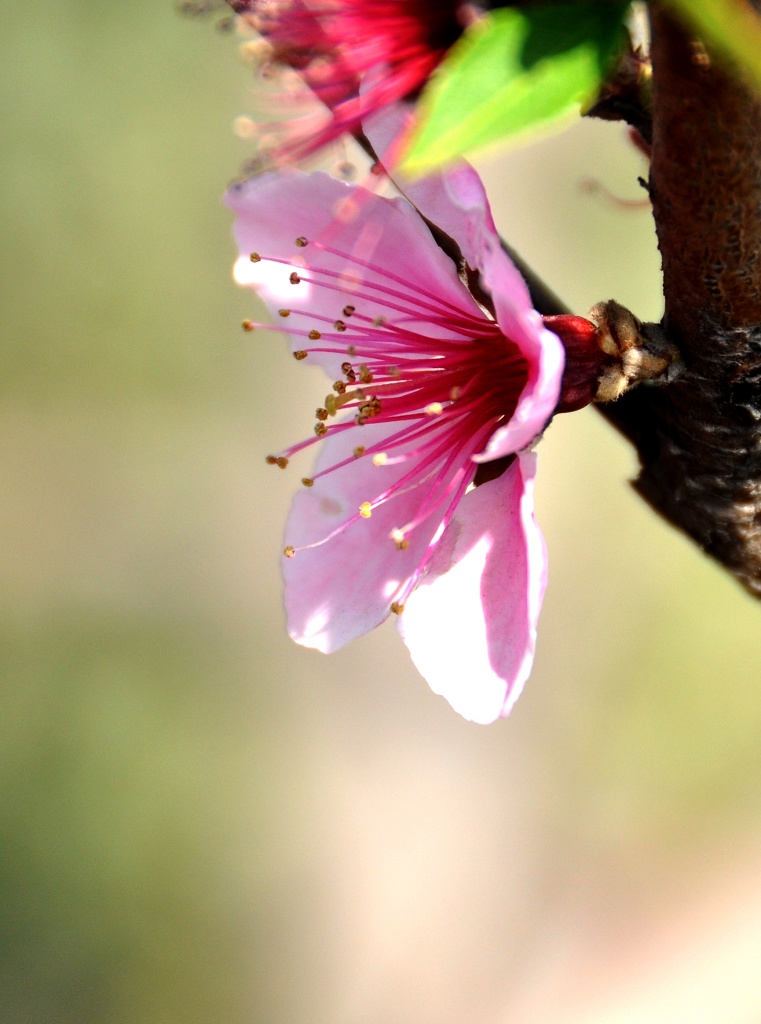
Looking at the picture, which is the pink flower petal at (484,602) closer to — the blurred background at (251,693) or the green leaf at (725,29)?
the green leaf at (725,29)

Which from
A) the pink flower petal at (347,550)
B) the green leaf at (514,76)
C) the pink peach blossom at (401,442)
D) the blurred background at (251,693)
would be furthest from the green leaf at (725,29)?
the blurred background at (251,693)

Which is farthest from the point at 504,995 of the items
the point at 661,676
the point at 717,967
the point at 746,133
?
the point at 746,133

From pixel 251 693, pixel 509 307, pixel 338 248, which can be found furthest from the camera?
pixel 251 693

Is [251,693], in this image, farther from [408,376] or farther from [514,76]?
[514,76]

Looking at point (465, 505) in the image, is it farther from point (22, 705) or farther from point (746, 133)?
point (22, 705)

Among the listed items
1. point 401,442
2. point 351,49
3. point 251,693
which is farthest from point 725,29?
point 251,693

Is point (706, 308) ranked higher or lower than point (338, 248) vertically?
lower
